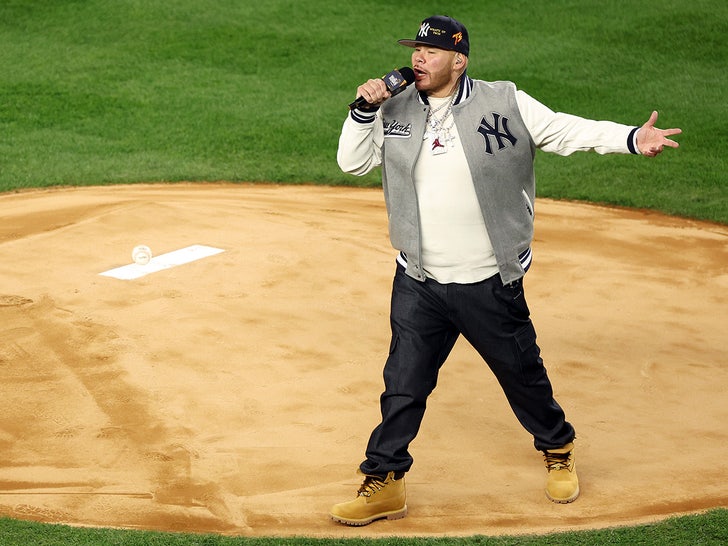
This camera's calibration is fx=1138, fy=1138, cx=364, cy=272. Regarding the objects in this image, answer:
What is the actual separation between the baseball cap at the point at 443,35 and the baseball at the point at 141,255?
457cm

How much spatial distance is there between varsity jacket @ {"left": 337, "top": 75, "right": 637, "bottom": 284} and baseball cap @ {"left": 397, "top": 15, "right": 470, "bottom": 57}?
22cm

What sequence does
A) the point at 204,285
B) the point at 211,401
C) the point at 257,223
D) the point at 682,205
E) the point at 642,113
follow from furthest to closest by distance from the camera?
1. the point at 642,113
2. the point at 682,205
3. the point at 257,223
4. the point at 204,285
5. the point at 211,401

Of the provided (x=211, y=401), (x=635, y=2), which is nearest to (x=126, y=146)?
(x=211, y=401)

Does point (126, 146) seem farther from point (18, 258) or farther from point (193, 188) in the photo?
point (18, 258)

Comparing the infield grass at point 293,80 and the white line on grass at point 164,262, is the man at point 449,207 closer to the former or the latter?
the white line on grass at point 164,262

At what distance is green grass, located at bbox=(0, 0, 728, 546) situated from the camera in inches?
532

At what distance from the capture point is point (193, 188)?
12.8 meters

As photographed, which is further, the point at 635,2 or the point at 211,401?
the point at 635,2

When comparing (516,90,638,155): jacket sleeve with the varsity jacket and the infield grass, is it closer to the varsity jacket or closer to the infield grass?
the varsity jacket

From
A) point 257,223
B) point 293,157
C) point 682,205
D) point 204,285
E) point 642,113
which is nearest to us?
point 204,285

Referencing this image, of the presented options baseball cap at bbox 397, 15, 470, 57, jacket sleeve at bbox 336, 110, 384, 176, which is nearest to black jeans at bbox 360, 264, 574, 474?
jacket sleeve at bbox 336, 110, 384, 176

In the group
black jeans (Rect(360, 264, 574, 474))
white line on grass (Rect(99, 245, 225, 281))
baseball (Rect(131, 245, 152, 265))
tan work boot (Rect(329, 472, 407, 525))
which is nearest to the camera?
black jeans (Rect(360, 264, 574, 474))

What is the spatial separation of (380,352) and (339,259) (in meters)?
2.01

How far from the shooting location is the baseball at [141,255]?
933 cm
